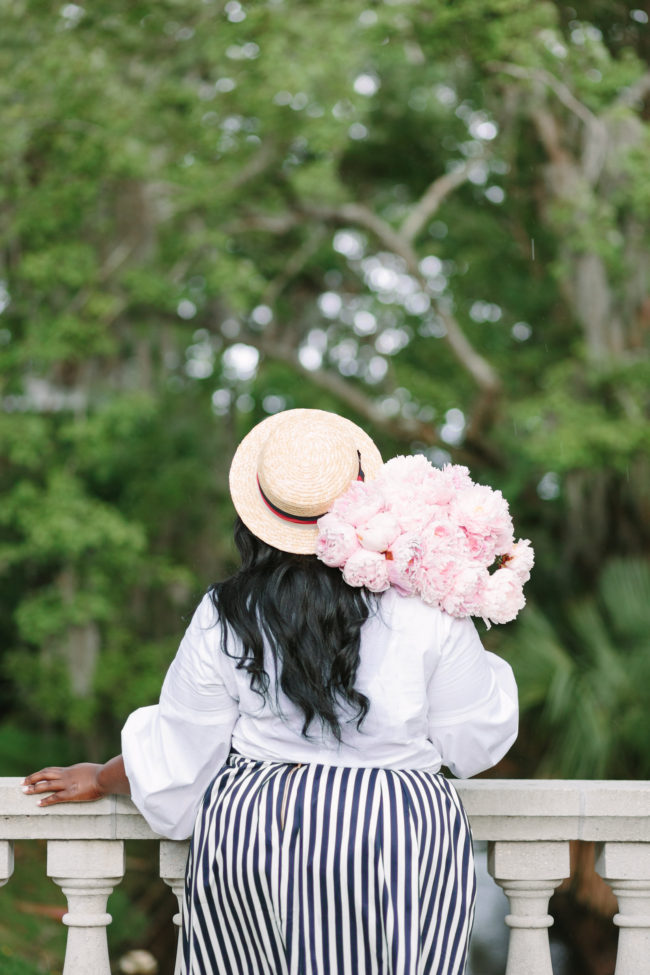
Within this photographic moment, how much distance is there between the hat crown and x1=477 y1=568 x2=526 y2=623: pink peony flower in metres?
0.31

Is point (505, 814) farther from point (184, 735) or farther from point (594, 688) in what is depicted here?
point (594, 688)

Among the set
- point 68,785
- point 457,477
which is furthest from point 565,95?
point 68,785

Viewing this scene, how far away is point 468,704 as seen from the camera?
72.0 inches

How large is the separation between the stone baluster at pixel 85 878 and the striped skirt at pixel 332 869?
0.40 metres

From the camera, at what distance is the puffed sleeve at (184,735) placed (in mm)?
1808

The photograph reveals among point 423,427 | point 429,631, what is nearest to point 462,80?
point 423,427

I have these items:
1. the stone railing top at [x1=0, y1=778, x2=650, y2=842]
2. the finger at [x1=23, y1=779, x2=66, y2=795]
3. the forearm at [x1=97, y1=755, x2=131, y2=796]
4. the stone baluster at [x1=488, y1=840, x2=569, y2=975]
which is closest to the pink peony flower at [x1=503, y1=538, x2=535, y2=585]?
the stone railing top at [x1=0, y1=778, x2=650, y2=842]

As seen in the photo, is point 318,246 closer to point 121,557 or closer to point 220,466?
point 220,466

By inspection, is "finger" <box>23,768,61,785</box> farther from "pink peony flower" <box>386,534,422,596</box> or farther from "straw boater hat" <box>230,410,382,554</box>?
"pink peony flower" <box>386,534,422,596</box>

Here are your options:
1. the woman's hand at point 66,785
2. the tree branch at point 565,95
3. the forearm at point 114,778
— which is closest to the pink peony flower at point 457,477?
the forearm at point 114,778

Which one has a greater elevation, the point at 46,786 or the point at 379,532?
the point at 379,532

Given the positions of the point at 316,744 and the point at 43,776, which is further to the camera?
the point at 43,776

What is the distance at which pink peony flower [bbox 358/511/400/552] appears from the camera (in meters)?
1.73

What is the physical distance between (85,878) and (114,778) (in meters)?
0.33
